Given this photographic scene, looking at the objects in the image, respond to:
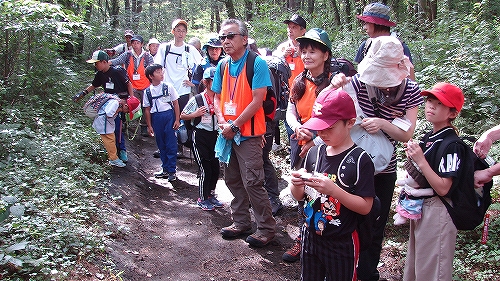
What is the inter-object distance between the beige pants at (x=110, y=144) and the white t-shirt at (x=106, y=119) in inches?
3.1

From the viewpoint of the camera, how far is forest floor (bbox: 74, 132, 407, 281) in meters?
4.61

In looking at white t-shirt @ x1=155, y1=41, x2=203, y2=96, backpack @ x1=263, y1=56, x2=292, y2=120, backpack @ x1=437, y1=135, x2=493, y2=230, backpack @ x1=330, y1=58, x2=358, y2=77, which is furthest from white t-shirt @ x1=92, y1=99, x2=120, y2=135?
backpack @ x1=437, y1=135, x2=493, y2=230

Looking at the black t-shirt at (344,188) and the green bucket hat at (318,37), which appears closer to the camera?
the black t-shirt at (344,188)

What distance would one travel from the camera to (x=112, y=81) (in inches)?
342

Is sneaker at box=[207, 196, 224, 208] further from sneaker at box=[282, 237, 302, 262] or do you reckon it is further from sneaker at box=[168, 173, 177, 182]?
sneaker at box=[282, 237, 302, 262]

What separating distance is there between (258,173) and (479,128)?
13.2 ft

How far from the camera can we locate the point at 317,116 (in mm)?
2895

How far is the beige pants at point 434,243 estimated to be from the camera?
3.18m

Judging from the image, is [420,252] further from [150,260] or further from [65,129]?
[65,129]

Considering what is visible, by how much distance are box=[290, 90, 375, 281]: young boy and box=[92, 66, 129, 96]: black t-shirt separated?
660 cm

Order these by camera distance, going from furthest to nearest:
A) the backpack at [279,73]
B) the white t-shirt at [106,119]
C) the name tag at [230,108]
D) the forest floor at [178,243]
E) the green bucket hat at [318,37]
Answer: the white t-shirt at [106,119]
the backpack at [279,73]
the name tag at [230,108]
the forest floor at [178,243]
the green bucket hat at [318,37]

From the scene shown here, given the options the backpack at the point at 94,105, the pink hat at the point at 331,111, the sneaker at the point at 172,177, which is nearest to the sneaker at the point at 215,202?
the sneaker at the point at 172,177

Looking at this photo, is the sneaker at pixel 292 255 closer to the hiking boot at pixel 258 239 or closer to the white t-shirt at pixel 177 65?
the hiking boot at pixel 258 239

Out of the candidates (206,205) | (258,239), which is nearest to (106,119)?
(206,205)
